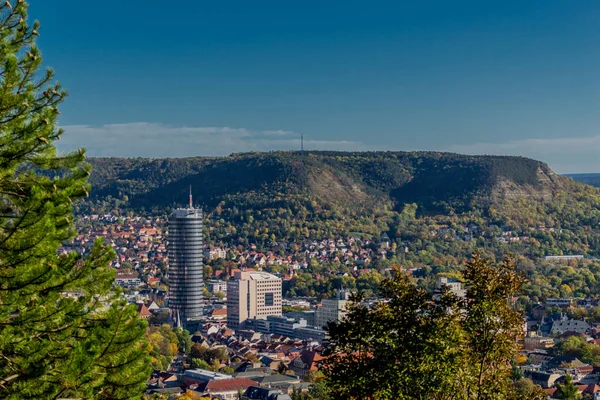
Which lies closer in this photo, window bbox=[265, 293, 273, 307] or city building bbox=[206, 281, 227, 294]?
window bbox=[265, 293, 273, 307]

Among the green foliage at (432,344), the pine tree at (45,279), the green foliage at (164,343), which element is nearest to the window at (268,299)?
the green foliage at (164,343)

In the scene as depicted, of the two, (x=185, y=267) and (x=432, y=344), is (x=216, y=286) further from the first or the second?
(x=432, y=344)

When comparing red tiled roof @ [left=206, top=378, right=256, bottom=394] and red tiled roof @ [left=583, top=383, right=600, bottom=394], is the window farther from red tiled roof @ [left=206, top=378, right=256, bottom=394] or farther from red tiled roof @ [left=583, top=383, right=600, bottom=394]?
red tiled roof @ [left=583, top=383, right=600, bottom=394]

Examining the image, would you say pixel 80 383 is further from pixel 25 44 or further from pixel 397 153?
pixel 397 153

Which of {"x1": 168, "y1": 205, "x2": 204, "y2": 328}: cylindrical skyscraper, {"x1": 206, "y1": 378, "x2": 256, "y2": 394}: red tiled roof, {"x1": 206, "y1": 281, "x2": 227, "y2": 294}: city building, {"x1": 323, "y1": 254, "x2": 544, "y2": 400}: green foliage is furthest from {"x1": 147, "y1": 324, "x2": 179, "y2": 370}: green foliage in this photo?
{"x1": 323, "y1": 254, "x2": 544, "y2": 400}: green foliage

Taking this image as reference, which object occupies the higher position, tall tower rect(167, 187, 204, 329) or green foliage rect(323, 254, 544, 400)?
green foliage rect(323, 254, 544, 400)

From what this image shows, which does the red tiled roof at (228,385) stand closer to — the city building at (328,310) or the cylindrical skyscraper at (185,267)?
the city building at (328,310)

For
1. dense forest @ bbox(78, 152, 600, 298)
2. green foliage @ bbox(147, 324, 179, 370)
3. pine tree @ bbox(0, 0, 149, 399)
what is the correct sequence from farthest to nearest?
dense forest @ bbox(78, 152, 600, 298) → green foliage @ bbox(147, 324, 179, 370) → pine tree @ bbox(0, 0, 149, 399)
